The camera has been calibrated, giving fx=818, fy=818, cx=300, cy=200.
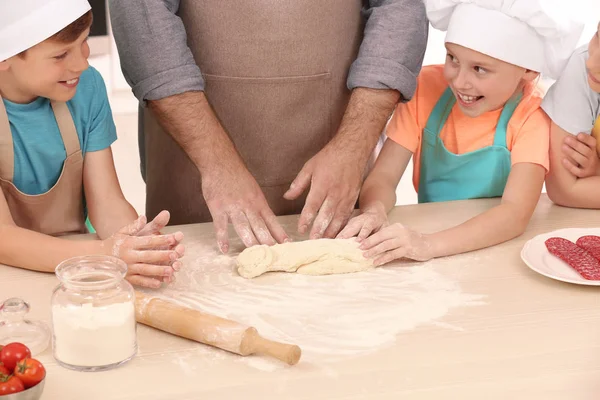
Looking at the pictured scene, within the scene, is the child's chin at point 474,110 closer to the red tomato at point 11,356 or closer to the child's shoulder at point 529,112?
the child's shoulder at point 529,112

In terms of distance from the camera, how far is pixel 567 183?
6.12 ft

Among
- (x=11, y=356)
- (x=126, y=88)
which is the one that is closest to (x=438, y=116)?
(x=11, y=356)

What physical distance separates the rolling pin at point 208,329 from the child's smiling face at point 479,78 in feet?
2.99

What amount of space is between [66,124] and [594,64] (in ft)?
3.85

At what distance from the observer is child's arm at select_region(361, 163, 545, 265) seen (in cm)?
155

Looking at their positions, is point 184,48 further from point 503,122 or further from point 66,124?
point 503,122

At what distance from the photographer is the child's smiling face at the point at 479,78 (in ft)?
6.10

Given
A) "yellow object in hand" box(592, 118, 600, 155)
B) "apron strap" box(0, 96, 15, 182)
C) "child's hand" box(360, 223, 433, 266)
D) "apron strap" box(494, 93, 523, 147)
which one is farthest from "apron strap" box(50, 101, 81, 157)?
"yellow object in hand" box(592, 118, 600, 155)

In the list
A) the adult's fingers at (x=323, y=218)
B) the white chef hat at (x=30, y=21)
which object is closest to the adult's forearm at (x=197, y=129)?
the adult's fingers at (x=323, y=218)

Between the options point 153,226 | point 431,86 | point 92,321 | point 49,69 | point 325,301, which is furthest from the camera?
point 431,86

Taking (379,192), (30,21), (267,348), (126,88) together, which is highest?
(30,21)

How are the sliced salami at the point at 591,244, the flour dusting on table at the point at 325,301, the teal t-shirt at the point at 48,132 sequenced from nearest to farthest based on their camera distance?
the flour dusting on table at the point at 325,301, the sliced salami at the point at 591,244, the teal t-shirt at the point at 48,132

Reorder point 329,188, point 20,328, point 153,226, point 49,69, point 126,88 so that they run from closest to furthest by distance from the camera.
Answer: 1. point 20,328
2. point 153,226
3. point 49,69
4. point 329,188
5. point 126,88

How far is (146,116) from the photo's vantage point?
217 centimetres
